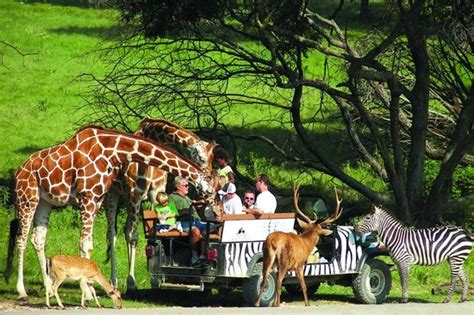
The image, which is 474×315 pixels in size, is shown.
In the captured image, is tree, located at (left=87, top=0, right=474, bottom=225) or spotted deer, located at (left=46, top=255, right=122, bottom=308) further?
tree, located at (left=87, top=0, right=474, bottom=225)

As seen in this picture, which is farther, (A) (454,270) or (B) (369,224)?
(A) (454,270)

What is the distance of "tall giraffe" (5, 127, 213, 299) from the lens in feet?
60.1

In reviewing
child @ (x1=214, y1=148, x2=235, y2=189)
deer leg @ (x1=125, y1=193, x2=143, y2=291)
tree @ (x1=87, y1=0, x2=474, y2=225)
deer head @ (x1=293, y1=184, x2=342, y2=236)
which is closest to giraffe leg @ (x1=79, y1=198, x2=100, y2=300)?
deer leg @ (x1=125, y1=193, x2=143, y2=291)

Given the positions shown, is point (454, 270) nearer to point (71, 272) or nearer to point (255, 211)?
point (255, 211)

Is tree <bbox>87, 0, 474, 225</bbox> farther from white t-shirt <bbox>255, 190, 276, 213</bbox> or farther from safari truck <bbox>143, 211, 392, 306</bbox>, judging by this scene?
white t-shirt <bbox>255, 190, 276, 213</bbox>

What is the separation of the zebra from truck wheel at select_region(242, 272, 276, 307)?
1795 millimetres

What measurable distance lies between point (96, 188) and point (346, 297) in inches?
166

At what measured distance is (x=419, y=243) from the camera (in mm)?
18875

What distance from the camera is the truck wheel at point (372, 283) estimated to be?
1858 cm

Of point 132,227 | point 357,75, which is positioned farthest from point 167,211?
point 357,75

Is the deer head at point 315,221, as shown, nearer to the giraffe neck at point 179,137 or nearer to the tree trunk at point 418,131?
the giraffe neck at point 179,137

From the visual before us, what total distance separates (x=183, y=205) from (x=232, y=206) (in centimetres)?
92

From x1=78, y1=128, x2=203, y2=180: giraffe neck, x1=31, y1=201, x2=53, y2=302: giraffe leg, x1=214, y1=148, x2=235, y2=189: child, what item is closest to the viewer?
x1=78, y1=128, x2=203, y2=180: giraffe neck

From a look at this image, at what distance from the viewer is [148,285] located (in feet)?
64.6
